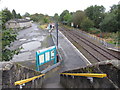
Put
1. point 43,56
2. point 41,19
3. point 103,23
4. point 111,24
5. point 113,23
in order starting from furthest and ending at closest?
point 41,19 < point 103,23 < point 111,24 < point 113,23 < point 43,56

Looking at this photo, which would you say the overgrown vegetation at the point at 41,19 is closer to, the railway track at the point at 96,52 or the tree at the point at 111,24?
the tree at the point at 111,24

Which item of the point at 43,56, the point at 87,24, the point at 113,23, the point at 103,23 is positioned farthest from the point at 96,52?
the point at 87,24

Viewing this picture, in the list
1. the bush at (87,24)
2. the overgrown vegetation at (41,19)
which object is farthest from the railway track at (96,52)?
the overgrown vegetation at (41,19)

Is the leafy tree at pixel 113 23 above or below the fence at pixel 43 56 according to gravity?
above

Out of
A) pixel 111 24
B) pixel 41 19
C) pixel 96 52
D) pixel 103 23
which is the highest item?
pixel 41 19

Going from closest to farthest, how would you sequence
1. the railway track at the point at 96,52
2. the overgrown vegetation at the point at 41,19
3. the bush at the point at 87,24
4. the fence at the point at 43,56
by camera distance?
the fence at the point at 43,56, the railway track at the point at 96,52, the bush at the point at 87,24, the overgrown vegetation at the point at 41,19

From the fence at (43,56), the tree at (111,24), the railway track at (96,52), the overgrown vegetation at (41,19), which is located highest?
the overgrown vegetation at (41,19)

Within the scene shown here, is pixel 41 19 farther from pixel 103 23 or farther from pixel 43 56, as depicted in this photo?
pixel 43 56

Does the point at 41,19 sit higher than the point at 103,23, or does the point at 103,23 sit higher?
the point at 41,19

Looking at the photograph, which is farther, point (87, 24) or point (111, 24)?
point (87, 24)

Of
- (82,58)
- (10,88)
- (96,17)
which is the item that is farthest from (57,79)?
(96,17)

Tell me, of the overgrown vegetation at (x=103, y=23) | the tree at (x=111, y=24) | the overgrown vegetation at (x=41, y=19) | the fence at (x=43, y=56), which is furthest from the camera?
the overgrown vegetation at (x=41, y=19)

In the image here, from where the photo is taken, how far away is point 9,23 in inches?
2445

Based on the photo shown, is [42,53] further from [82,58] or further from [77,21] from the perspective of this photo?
[77,21]
